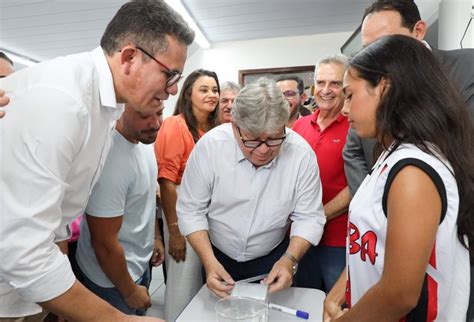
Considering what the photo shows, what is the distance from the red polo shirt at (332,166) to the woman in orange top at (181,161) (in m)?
0.70

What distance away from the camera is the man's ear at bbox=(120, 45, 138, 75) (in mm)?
957

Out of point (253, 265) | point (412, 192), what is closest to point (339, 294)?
point (253, 265)

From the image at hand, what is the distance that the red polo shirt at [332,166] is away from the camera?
1782mm

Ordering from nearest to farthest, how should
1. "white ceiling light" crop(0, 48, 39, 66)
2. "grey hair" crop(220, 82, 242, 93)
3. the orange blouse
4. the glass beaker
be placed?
the glass beaker
the orange blouse
"grey hair" crop(220, 82, 242, 93)
"white ceiling light" crop(0, 48, 39, 66)

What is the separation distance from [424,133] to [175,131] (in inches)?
64.2

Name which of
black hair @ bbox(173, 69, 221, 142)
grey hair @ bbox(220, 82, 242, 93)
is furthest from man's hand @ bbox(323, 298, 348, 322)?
grey hair @ bbox(220, 82, 242, 93)

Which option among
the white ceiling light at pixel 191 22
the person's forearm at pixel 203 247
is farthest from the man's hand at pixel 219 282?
the white ceiling light at pixel 191 22

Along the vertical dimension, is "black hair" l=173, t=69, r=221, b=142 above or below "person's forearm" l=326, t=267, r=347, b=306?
above

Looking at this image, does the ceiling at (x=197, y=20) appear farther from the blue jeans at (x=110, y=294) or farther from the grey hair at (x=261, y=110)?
the blue jeans at (x=110, y=294)

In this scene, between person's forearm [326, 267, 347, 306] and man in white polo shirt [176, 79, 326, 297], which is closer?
person's forearm [326, 267, 347, 306]

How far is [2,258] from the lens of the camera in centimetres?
74

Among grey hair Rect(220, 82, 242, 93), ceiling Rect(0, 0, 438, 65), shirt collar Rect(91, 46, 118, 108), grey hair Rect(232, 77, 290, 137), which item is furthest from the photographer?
ceiling Rect(0, 0, 438, 65)

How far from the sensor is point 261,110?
133 centimetres

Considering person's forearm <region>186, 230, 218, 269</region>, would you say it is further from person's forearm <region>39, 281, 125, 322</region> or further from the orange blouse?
the orange blouse
